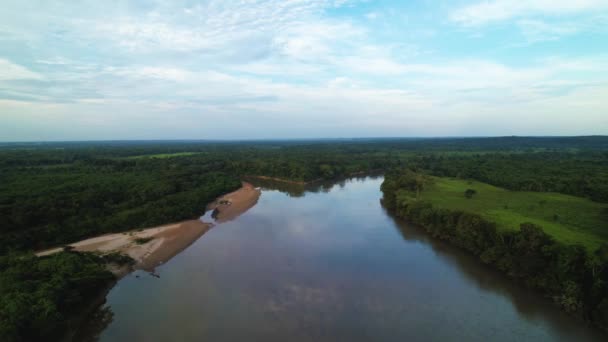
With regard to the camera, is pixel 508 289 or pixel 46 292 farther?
pixel 508 289

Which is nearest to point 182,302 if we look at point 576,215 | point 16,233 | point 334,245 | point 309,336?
point 309,336

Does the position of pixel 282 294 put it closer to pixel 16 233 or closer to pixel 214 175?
pixel 16 233

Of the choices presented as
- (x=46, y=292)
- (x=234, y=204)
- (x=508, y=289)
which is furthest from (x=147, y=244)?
(x=508, y=289)

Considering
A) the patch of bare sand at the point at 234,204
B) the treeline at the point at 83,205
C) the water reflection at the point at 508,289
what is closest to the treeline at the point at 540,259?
the water reflection at the point at 508,289

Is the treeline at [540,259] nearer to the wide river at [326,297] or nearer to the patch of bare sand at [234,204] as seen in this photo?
the wide river at [326,297]

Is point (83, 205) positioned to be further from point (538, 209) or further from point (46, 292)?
point (538, 209)
